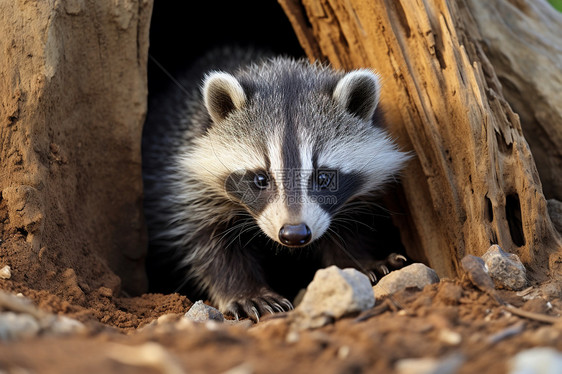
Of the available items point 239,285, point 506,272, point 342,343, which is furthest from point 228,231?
point 342,343

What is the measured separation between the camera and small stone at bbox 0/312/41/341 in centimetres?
234

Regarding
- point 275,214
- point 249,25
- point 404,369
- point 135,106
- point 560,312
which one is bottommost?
point 560,312

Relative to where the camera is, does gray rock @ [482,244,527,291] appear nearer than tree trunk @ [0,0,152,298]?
Yes

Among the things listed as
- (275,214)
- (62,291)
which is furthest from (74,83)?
(275,214)

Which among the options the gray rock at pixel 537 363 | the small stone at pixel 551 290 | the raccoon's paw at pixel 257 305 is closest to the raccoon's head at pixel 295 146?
the raccoon's paw at pixel 257 305

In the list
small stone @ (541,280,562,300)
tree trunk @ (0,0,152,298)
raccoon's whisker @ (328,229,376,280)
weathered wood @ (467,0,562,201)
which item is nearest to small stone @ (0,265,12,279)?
tree trunk @ (0,0,152,298)

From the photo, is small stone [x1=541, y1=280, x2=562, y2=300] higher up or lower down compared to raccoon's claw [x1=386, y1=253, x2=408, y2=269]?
lower down

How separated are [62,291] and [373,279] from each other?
2301 mm

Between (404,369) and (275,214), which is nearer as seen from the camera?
(404,369)

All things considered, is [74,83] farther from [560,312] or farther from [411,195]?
[560,312]

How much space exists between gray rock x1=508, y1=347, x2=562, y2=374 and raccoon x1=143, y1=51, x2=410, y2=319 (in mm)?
1865

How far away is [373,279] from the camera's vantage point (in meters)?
4.58

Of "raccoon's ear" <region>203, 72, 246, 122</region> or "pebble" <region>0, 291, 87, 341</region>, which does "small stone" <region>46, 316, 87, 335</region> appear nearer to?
"pebble" <region>0, 291, 87, 341</region>

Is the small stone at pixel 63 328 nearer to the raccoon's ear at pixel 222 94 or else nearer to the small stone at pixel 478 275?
the small stone at pixel 478 275
